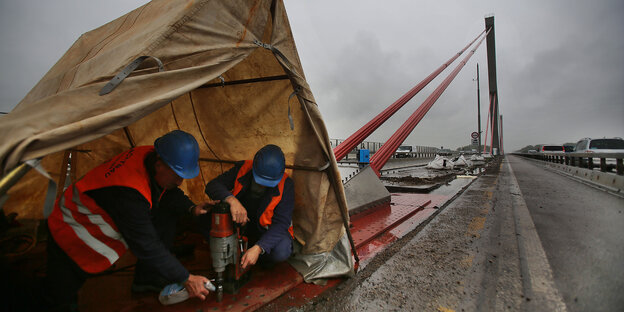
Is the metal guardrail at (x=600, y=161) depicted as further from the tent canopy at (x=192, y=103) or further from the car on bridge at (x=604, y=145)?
the tent canopy at (x=192, y=103)

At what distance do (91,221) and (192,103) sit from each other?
182 cm

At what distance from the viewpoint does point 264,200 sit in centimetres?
229

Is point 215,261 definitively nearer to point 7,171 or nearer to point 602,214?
point 7,171

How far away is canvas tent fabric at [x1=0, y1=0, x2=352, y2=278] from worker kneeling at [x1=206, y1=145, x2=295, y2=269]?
320 millimetres

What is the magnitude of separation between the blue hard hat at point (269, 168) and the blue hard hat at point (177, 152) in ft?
1.72

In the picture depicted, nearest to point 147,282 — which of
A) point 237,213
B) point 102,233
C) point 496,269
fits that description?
point 102,233

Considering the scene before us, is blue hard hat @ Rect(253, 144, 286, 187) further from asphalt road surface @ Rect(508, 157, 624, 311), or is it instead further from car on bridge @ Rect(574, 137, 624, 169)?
car on bridge @ Rect(574, 137, 624, 169)

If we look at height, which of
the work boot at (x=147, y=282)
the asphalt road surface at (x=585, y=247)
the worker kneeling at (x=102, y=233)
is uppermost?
the worker kneeling at (x=102, y=233)

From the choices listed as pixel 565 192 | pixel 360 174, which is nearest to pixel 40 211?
pixel 360 174

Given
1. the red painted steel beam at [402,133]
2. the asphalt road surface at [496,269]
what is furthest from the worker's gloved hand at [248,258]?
the red painted steel beam at [402,133]

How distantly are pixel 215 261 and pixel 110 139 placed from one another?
6.87 ft

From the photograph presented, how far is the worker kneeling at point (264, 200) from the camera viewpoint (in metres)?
2.13

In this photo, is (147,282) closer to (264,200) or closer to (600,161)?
(264,200)

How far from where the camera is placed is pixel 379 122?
20.0 ft
